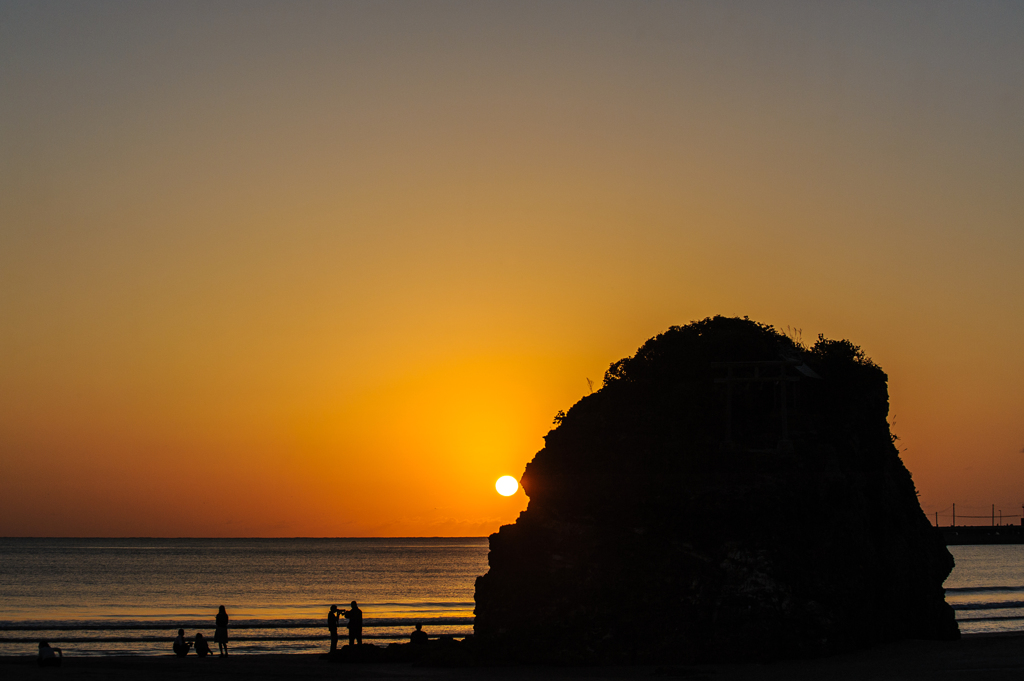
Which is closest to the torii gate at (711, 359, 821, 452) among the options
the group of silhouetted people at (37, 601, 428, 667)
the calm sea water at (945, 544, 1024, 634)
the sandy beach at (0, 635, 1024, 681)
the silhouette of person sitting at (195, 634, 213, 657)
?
the sandy beach at (0, 635, 1024, 681)

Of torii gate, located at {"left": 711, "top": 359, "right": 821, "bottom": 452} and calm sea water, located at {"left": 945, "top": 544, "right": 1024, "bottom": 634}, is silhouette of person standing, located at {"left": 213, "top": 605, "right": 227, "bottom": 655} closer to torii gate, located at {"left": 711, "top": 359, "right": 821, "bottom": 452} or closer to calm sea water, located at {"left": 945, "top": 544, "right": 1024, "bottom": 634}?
torii gate, located at {"left": 711, "top": 359, "right": 821, "bottom": 452}

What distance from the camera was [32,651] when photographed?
3734cm

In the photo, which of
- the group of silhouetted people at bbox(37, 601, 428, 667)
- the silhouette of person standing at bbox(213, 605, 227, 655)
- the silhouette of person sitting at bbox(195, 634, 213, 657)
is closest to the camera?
the group of silhouetted people at bbox(37, 601, 428, 667)

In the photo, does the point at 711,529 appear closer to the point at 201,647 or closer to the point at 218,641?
the point at 218,641

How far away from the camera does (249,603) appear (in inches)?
2667

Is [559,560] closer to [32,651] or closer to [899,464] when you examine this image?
[899,464]

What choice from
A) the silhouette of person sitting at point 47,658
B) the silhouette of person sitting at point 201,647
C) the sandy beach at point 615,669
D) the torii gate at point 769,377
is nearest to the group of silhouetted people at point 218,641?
the silhouette of person sitting at point 201,647

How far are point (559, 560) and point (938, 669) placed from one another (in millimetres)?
10597

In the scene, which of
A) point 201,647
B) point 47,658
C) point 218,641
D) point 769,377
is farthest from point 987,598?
point 47,658

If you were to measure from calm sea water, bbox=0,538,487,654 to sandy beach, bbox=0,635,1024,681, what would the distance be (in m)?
9.71

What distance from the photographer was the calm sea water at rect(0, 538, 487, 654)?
140ft

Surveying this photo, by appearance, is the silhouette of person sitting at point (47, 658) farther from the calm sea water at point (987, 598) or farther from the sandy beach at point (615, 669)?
the calm sea water at point (987, 598)

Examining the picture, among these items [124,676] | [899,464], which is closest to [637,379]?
[899,464]

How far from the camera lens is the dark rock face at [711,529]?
24.2 meters
